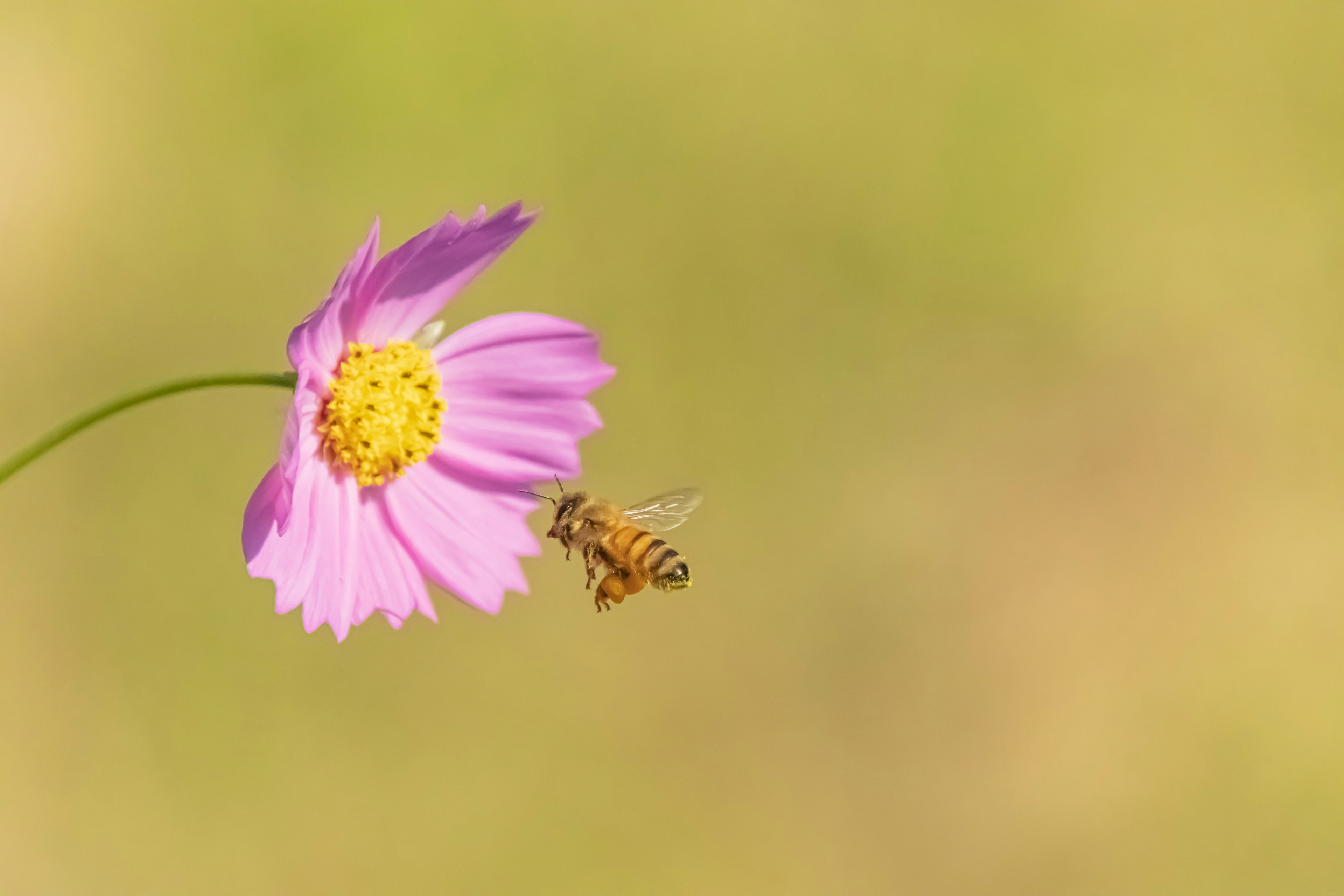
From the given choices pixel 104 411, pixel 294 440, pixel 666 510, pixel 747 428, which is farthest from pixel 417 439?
pixel 747 428

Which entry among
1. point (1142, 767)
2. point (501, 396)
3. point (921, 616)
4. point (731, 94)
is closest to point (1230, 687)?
point (1142, 767)

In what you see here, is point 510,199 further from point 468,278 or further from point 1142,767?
point 1142,767

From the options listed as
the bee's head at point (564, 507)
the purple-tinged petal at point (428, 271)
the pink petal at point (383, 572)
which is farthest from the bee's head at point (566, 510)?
the purple-tinged petal at point (428, 271)

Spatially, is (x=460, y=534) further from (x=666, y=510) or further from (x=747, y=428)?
(x=747, y=428)

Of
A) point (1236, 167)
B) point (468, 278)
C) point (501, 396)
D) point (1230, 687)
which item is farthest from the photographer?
point (1236, 167)

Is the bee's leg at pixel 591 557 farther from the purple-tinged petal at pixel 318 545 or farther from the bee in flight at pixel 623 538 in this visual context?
the purple-tinged petal at pixel 318 545

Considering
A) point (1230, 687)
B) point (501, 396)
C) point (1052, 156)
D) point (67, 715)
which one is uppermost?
point (1052, 156)
